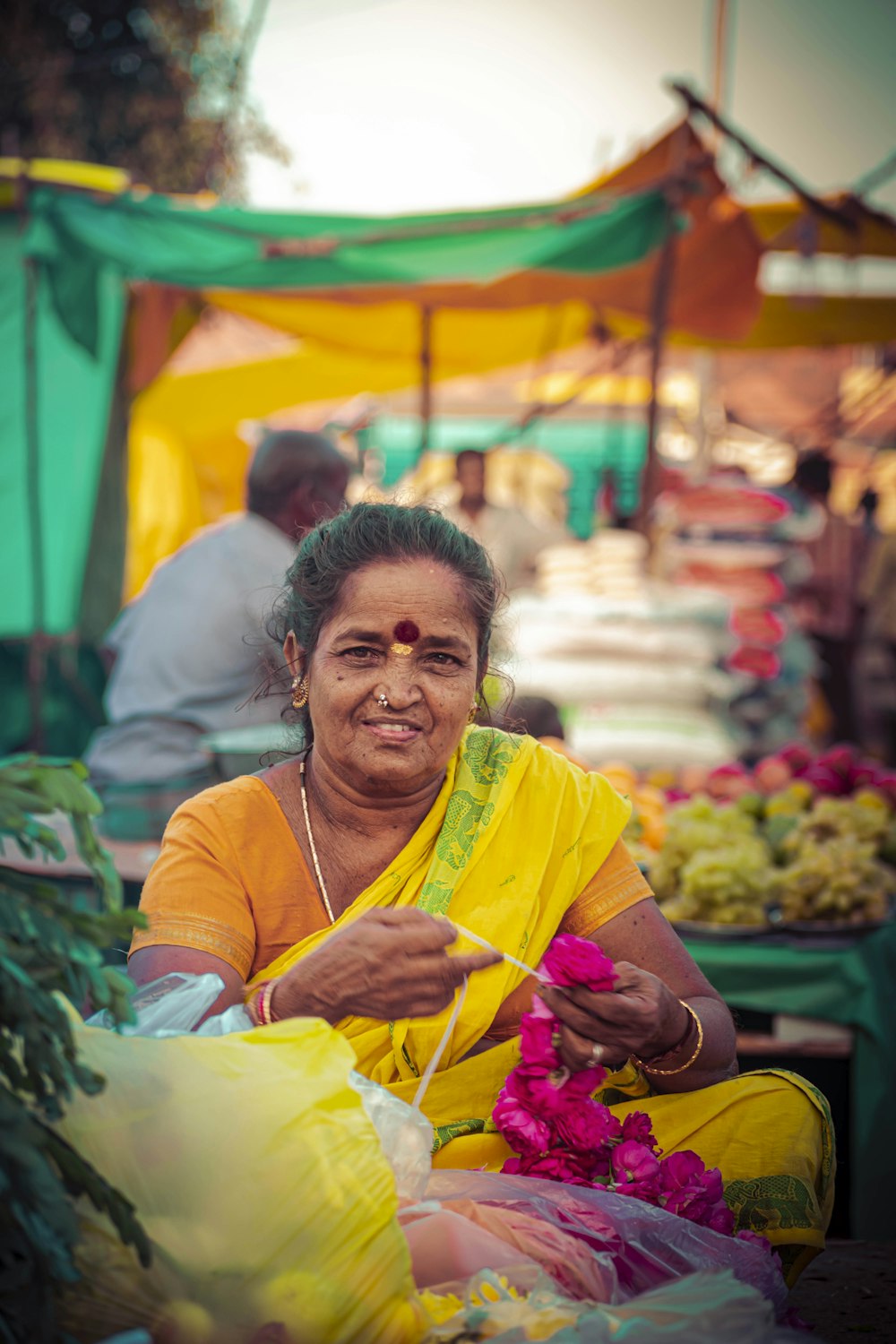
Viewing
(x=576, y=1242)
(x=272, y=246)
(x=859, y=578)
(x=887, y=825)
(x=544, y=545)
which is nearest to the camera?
(x=576, y=1242)

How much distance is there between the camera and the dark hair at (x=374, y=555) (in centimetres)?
214

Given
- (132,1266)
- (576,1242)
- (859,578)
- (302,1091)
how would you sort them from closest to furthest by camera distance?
(132,1266)
(302,1091)
(576,1242)
(859,578)

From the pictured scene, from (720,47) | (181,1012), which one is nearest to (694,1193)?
(181,1012)

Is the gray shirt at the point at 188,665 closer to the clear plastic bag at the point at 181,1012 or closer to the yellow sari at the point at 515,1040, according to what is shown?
the yellow sari at the point at 515,1040

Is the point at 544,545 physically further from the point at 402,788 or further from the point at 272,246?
the point at 402,788

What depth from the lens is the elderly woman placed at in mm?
1981

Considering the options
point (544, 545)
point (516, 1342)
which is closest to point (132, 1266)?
point (516, 1342)

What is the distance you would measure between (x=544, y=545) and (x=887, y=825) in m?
5.03

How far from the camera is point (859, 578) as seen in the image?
1107cm

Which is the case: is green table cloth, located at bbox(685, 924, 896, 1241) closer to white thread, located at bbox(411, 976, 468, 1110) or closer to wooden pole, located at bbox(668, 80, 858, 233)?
white thread, located at bbox(411, 976, 468, 1110)

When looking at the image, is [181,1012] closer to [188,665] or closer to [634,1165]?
[634,1165]

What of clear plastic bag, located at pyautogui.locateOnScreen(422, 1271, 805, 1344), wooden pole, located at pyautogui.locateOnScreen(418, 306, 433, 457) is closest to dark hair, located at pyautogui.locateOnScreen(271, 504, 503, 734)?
clear plastic bag, located at pyautogui.locateOnScreen(422, 1271, 805, 1344)

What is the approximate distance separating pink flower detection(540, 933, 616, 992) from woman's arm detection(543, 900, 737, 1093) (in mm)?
18

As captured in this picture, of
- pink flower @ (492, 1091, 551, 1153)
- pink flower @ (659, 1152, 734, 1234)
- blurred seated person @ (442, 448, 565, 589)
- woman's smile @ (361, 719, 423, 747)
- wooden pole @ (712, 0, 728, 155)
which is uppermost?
wooden pole @ (712, 0, 728, 155)
